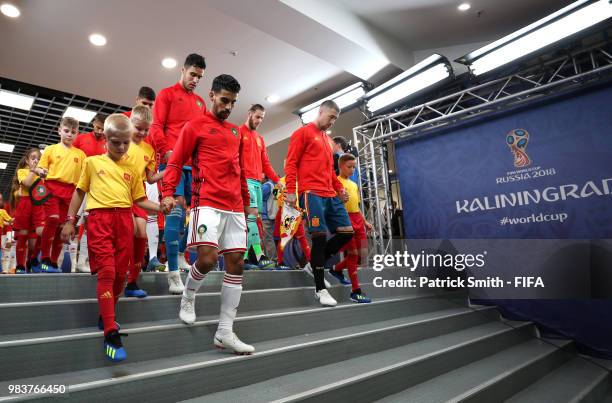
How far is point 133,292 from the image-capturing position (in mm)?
2627

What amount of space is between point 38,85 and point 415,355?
27.9ft

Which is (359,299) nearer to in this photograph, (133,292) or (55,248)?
(133,292)

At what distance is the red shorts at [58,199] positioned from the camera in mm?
3635

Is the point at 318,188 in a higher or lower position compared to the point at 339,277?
higher

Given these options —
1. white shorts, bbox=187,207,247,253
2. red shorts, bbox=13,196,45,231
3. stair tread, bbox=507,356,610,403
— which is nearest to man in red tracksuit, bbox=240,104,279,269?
white shorts, bbox=187,207,247,253

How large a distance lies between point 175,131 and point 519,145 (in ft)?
16.0

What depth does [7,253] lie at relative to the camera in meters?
7.67

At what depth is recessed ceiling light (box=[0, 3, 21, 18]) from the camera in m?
5.24

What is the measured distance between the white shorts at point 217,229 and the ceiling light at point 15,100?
27.5 feet

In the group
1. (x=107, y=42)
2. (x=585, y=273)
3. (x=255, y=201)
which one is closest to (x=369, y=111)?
(x=255, y=201)

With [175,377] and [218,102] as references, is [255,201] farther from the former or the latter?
[175,377]

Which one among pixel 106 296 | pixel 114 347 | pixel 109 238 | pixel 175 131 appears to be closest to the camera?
pixel 114 347

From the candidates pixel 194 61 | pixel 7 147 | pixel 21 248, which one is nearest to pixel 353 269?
pixel 194 61

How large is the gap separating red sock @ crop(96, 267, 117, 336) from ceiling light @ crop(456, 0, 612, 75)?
223 inches
